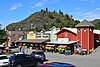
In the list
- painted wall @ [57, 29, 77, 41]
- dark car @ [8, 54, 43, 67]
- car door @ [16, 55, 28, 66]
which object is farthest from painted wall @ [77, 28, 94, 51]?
car door @ [16, 55, 28, 66]

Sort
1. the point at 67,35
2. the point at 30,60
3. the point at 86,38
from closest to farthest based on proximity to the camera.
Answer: the point at 30,60 < the point at 86,38 < the point at 67,35

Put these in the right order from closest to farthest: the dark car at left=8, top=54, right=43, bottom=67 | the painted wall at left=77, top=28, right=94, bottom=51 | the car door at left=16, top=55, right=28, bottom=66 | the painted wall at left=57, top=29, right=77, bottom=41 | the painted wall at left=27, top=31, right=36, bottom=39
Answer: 1. the dark car at left=8, top=54, right=43, bottom=67
2. the car door at left=16, top=55, right=28, bottom=66
3. the painted wall at left=77, top=28, right=94, bottom=51
4. the painted wall at left=57, top=29, right=77, bottom=41
5. the painted wall at left=27, top=31, right=36, bottom=39

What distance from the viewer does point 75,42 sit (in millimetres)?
62312

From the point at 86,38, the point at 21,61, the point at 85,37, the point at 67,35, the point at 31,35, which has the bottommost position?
the point at 21,61

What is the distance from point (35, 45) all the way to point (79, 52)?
833 inches

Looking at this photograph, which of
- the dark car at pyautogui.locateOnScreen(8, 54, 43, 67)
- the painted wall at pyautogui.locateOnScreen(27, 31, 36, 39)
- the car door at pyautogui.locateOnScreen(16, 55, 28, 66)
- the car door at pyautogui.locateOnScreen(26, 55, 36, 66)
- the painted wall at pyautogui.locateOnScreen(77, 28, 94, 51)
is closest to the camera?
the dark car at pyautogui.locateOnScreen(8, 54, 43, 67)

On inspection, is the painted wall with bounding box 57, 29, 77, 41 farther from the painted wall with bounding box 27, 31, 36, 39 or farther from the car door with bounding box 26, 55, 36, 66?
the car door with bounding box 26, 55, 36, 66

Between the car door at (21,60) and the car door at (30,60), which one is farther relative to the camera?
the car door at (30,60)

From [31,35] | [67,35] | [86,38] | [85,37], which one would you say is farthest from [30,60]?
[31,35]

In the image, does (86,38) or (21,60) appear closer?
(21,60)

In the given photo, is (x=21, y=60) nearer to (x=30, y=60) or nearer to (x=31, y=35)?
(x=30, y=60)

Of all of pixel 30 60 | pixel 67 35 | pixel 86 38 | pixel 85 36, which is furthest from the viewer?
pixel 67 35

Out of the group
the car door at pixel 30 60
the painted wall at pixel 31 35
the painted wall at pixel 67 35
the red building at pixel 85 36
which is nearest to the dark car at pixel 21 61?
the car door at pixel 30 60

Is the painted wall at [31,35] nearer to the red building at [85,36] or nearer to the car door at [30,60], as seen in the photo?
the red building at [85,36]
